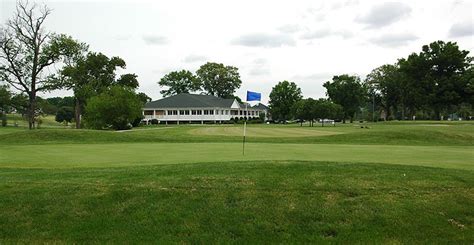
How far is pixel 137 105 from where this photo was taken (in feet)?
196

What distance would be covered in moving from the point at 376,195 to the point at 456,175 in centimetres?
299

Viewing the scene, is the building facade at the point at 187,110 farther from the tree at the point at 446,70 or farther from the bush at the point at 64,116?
the tree at the point at 446,70

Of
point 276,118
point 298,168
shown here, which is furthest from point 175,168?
point 276,118

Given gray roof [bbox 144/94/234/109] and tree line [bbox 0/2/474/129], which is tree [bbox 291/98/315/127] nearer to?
tree line [bbox 0/2/474/129]

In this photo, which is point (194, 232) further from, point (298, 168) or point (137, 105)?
point (137, 105)

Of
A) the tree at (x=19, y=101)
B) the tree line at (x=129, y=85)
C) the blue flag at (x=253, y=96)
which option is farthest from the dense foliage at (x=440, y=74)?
the tree at (x=19, y=101)

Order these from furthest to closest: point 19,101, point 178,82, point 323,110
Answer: point 178,82 < point 19,101 < point 323,110

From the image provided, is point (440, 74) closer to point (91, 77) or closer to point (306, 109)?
point (306, 109)

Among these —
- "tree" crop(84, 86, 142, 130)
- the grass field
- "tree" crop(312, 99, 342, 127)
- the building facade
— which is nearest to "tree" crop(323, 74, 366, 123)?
the building facade

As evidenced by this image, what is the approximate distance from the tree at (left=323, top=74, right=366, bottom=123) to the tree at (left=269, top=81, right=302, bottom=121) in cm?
815

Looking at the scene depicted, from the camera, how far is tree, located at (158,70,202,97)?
11831 cm

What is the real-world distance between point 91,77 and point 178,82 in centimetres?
4189

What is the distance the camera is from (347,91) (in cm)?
9562

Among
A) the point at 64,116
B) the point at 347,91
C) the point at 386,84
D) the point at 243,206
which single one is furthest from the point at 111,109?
the point at 386,84
